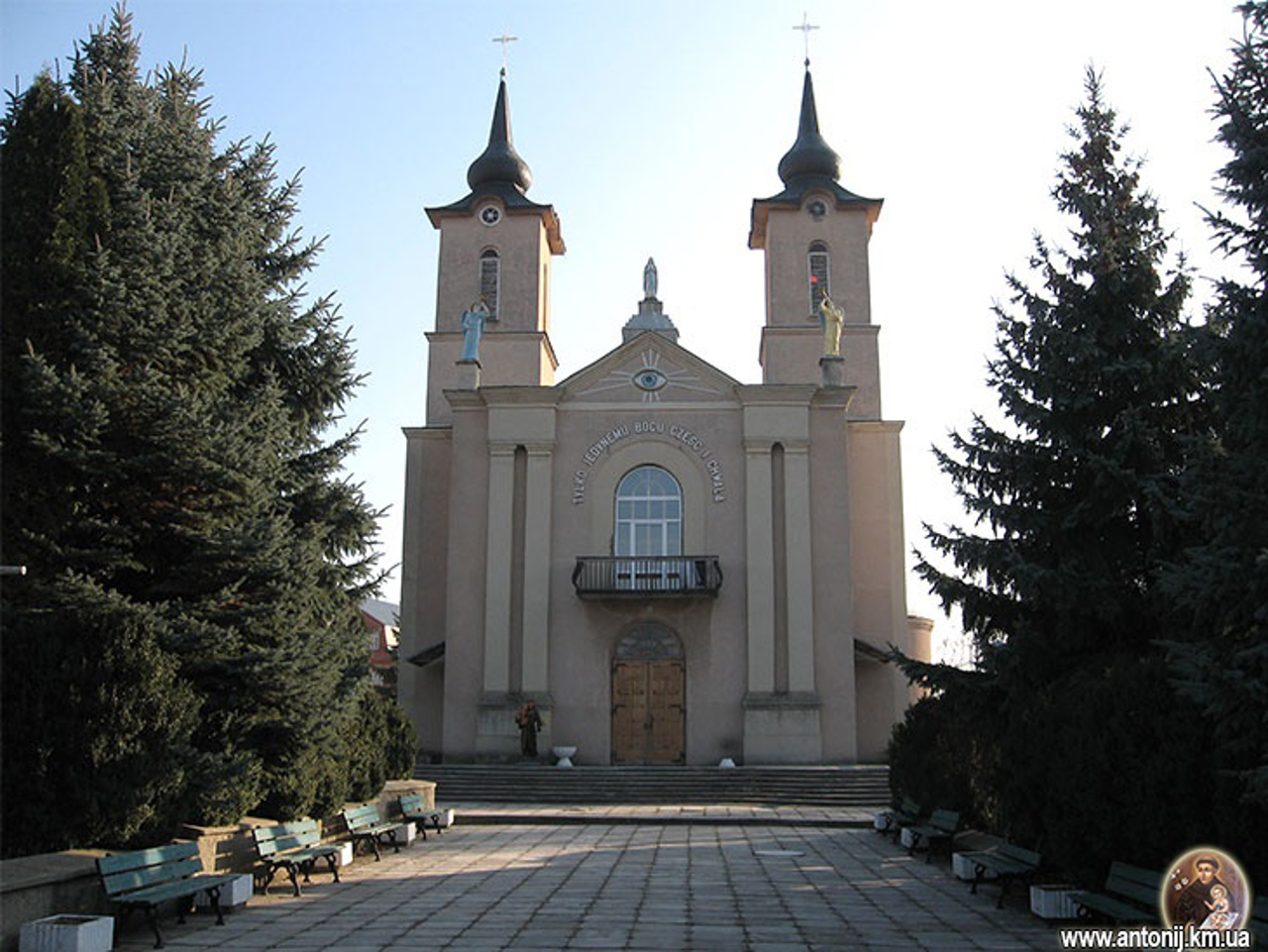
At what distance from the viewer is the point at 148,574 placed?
39.6ft

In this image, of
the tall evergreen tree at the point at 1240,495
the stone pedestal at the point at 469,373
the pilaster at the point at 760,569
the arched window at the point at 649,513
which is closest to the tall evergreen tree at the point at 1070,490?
the tall evergreen tree at the point at 1240,495

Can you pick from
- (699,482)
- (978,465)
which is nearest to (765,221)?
(699,482)

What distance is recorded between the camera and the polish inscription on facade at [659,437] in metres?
27.6

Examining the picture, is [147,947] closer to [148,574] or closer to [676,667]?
[148,574]

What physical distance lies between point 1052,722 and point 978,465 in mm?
4385

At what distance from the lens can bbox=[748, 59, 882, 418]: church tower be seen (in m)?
32.0

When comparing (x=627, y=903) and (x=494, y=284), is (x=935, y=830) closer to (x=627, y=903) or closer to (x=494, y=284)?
(x=627, y=903)

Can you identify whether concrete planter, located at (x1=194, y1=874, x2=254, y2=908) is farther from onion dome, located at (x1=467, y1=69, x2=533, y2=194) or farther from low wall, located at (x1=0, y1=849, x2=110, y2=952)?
onion dome, located at (x1=467, y1=69, x2=533, y2=194)

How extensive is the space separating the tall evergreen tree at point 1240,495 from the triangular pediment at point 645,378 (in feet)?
64.1

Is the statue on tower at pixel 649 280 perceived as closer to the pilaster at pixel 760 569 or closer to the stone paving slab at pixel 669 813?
the pilaster at pixel 760 569

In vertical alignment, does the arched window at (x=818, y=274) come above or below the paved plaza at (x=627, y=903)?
above

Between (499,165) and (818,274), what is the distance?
1029cm

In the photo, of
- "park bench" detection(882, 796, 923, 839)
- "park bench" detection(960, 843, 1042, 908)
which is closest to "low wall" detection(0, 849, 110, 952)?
"park bench" detection(960, 843, 1042, 908)

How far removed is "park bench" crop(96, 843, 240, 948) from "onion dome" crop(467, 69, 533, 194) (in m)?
27.4
